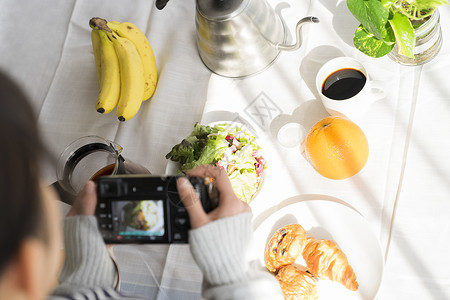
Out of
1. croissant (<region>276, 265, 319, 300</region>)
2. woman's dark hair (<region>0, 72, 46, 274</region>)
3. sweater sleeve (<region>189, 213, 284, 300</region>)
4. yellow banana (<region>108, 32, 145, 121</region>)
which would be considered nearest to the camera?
woman's dark hair (<region>0, 72, 46, 274</region>)

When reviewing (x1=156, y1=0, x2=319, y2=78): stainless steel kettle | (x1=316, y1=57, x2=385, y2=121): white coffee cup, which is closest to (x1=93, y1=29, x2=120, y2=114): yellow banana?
(x1=156, y1=0, x2=319, y2=78): stainless steel kettle

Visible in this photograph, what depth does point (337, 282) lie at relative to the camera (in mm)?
642

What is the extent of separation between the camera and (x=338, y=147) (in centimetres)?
65

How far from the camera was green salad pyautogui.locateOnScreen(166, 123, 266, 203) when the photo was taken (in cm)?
69

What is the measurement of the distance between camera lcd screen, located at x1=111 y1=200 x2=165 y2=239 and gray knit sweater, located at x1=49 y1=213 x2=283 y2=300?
0.10 ft

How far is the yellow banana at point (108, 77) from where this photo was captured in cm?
79

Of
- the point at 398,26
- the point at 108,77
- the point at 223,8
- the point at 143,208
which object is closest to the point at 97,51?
the point at 108,77

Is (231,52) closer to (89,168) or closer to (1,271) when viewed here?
(89,168)

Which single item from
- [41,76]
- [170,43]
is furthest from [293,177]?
[41,76]

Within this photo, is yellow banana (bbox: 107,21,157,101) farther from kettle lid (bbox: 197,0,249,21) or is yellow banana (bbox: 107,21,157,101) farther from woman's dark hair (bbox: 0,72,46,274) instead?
woman's dark hair (bbox: 0,72,46,274)

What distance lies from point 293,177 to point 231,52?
0.25 metres

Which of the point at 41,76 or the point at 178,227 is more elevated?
the point at 41,76

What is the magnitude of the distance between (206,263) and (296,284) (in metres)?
0.18

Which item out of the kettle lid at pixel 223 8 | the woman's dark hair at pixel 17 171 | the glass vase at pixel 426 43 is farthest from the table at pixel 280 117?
the woman's dark hair at pixel 17 171
